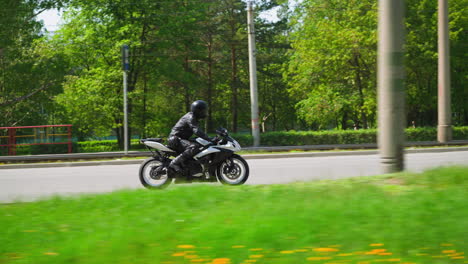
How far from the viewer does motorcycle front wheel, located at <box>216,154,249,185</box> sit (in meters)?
9.27

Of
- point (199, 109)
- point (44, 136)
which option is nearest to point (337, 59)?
point (44, 136)

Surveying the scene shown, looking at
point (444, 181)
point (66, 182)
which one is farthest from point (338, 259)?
point (66, 182)

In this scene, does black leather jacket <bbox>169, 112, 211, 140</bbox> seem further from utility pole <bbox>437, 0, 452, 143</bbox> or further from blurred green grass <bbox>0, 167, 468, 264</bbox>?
utility pole <bbox>437, 0, 452, 143</bbox>

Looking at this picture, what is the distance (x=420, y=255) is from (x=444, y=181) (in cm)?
281

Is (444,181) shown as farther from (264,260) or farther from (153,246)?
(153,246)

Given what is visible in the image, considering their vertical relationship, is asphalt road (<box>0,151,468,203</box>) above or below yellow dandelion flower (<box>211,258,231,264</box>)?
below

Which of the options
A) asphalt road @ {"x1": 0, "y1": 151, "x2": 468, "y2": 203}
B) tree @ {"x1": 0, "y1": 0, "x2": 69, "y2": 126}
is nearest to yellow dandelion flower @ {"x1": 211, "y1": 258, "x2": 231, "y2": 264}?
asphalt road @ {"x1": 0, "y1": 151, "x2": 468, "y2": 203}

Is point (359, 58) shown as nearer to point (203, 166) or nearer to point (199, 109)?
point (199, 109)

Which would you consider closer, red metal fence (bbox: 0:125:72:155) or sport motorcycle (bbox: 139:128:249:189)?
sport motorcycle (bbox: 139:128:249:189)

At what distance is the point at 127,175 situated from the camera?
12.5 metres

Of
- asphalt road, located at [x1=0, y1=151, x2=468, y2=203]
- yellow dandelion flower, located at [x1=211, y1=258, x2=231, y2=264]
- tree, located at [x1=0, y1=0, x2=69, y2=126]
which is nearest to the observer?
yellow dandelion flower, located at [x1=211, y1=258, x2=231, y2=264]

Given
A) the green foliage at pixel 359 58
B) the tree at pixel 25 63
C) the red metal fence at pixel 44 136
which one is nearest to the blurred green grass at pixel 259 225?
the red metal fence at pixel 44 136

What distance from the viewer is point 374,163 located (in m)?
14.1

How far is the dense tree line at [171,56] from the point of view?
104 ft
